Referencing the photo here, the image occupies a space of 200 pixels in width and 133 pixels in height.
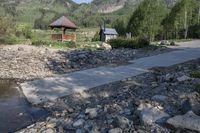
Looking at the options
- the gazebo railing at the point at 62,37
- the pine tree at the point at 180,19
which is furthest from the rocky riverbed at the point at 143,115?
the pine tree at the point at 180,19

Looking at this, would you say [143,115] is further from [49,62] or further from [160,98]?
[49,62]

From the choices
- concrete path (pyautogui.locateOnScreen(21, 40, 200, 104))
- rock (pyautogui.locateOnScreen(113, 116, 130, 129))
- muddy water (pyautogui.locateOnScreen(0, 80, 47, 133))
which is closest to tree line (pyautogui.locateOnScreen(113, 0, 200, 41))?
concrete path (pyautogui.locateOnScreen(21, 40, 200, 104))

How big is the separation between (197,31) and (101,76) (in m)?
40.8

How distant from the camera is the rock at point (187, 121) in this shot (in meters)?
6.76

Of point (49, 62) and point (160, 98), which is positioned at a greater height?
point (160, 98)

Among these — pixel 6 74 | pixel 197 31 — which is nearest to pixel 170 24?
pixel 197 31

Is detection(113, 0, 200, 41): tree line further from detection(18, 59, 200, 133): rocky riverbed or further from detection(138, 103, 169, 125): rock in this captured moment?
detection(138, 103, 169, 125): rock

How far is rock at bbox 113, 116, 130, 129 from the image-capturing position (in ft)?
24.2

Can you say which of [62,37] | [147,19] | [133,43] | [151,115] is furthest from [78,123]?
[147,19]

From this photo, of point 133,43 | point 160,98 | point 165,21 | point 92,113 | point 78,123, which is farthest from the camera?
point 165,21

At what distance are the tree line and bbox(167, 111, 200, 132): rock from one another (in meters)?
41.4

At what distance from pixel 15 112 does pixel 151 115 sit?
4686 mm

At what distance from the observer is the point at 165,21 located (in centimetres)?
5625

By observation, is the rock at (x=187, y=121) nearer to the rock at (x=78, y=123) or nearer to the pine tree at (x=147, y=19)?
the rock at (x=78, y=123)
